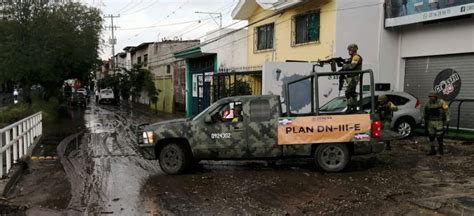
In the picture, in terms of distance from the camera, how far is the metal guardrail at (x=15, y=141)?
422 inches

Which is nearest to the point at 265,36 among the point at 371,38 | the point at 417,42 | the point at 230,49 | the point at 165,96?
the point at 230,49

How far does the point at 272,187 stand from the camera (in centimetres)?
940

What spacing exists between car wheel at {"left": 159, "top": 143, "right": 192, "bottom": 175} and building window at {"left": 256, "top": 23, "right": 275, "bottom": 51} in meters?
13.3

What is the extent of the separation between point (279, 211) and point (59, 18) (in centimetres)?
2484

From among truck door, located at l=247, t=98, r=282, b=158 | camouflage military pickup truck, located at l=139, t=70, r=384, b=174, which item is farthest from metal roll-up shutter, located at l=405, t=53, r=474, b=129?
truck door, located at l=247, t=98, r=282, b=158

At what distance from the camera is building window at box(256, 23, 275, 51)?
2358 cm

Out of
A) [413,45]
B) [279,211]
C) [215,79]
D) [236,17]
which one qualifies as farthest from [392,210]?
[236,17]

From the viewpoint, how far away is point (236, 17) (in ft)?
87.4

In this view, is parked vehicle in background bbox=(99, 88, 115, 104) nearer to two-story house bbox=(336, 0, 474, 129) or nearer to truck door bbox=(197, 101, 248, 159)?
two-story house bbox=(336, 0, 474, 129)

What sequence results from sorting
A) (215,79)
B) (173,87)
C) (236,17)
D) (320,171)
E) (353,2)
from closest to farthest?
(320,171)
(353,2)
(215,79)
(236,17)
(173,87)

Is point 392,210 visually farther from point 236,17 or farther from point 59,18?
point 59,18

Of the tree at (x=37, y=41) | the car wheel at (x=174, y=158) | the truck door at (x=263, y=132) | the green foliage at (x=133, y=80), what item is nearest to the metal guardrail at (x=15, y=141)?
the car wheel at (x=174, y=158)

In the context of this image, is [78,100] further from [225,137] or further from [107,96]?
[225,137]

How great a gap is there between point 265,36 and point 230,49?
160 inches
